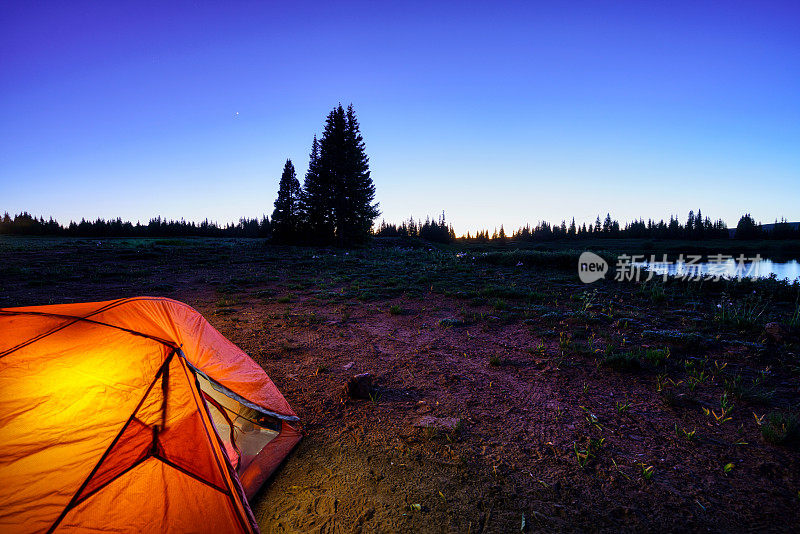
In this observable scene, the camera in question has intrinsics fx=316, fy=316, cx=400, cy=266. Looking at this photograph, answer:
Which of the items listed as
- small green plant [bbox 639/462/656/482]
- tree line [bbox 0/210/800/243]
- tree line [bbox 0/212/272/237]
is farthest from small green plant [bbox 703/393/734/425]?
tree line [bbox 0/212/272/237]

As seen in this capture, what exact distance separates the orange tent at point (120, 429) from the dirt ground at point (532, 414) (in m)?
0.54

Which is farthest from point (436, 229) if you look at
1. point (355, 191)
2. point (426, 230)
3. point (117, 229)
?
point (117, 229)

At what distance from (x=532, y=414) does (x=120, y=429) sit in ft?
14.0

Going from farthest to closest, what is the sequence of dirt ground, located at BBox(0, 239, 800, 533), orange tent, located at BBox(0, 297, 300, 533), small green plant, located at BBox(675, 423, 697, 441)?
small green plant, located at BBox(675, 423, 697, 441)
dirt ground, located at BBox(0, 239, 800, 533)
orange tent, located at BBox(0, 297, 300, 533)

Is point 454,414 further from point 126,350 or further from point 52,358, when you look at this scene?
point 52,358

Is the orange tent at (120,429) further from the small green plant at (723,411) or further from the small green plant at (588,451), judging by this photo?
the small green plant at (723,411)

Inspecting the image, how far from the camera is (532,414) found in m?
4.02

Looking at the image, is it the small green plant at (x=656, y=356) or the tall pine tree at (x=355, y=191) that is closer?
the small green plant at (x=656, y=356)

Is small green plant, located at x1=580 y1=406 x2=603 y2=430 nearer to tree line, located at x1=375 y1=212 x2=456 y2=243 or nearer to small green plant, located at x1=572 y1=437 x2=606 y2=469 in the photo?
small green plant, located at x1=572 y1=437 x2=606 y2=469

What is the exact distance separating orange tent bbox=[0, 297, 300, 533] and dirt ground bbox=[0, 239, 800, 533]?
1.76 feet

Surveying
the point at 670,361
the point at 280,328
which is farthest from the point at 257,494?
the point at 670,361

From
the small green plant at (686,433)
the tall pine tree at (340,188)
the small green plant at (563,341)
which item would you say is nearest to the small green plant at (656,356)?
the small green plant at (563,341)

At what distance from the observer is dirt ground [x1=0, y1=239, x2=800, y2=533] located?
2.63 meters

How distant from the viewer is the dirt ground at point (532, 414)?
2.63 m
